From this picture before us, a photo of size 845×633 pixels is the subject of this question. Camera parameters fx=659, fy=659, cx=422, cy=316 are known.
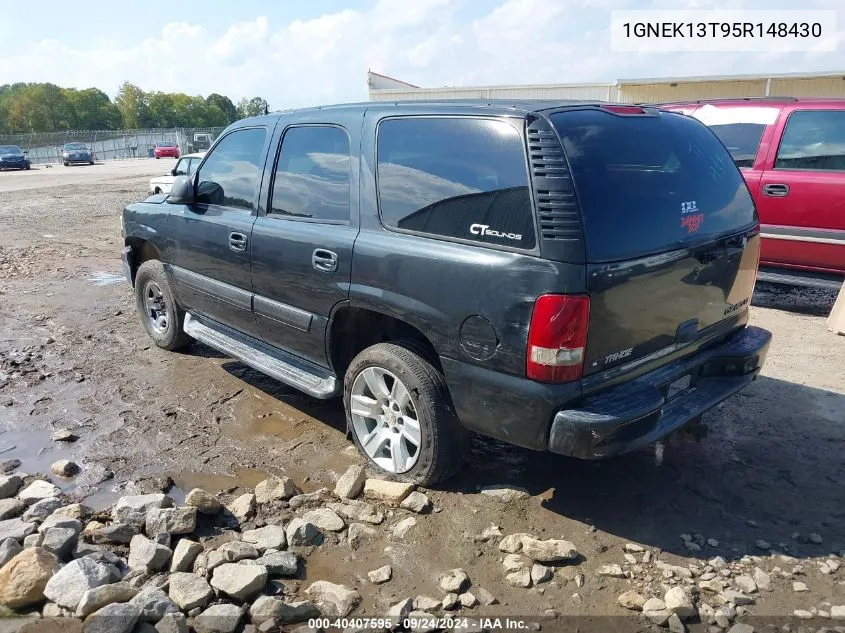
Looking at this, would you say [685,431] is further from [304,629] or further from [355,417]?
[304,629]

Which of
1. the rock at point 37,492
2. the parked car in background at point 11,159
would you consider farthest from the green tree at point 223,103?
the rock at point 37,492

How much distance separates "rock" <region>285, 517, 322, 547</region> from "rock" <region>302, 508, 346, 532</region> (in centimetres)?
7

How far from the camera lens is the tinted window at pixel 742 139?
6594mm

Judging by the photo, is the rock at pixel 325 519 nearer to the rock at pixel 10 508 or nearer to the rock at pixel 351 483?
the rock at pixel 351 483

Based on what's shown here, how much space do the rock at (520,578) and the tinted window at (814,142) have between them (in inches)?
208

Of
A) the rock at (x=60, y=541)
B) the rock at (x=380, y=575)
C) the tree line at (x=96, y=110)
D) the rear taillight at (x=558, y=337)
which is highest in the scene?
the tree line at (x=96, y=110)

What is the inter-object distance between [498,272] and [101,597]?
2098mm

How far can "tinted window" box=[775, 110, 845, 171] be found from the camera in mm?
6117

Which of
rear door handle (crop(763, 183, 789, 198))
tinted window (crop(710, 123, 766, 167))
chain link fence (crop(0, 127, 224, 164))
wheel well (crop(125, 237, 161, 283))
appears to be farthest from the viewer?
chain link fence (crop(0, 127, 224, 164))

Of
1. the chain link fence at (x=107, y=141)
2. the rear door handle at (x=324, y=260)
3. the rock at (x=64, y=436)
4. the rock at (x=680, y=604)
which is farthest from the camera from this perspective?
the chain link fence at (x=107, y=141)

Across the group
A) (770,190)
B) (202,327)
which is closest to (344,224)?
(202,327)

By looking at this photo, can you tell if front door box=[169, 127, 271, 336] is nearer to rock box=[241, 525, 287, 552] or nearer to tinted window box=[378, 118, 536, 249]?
tinted window box=[378, 118, 536, 249]

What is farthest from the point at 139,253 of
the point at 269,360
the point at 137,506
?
the point at 137,506

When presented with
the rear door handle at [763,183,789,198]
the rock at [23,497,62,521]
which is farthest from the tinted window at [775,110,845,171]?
the rock at [23,497,62,521]
